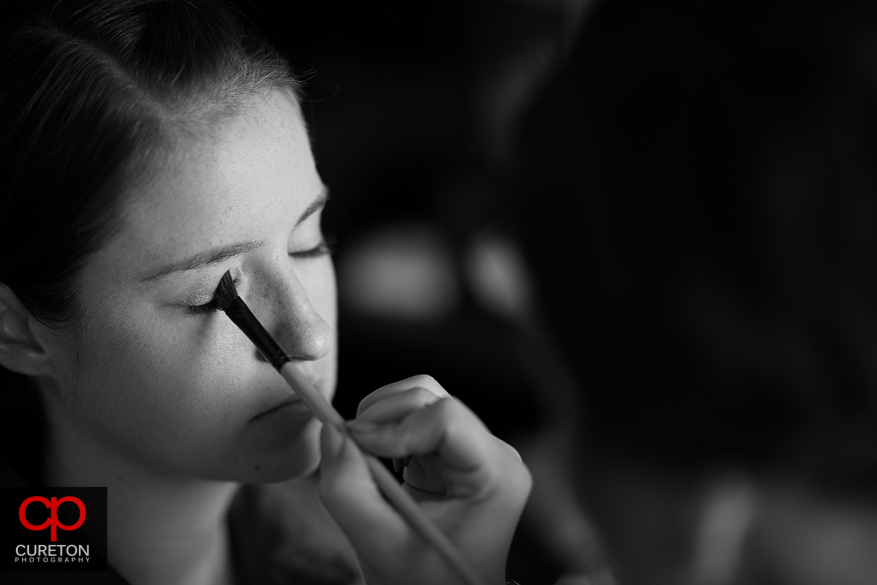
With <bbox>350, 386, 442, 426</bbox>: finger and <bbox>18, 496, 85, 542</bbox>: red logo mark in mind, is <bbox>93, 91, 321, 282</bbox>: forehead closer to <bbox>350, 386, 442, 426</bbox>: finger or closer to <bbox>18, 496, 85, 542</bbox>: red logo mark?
<bbox>350, 386, 442, 426</bbox>: finger

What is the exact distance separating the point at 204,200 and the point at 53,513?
1.03 ft

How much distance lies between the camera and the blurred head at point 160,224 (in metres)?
0.45

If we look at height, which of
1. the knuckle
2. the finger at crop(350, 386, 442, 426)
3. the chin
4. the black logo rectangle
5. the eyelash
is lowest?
the black logo rectangle

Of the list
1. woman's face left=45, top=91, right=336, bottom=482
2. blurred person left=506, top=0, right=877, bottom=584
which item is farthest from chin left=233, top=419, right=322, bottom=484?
blurred person left=506, top=0, right=877, bottom=584

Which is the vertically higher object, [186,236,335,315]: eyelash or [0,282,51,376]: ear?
[186,236,335,315]: eyelash

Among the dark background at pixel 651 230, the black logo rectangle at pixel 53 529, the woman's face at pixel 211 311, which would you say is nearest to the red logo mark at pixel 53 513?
the black logo rectangle at pixel 53 529

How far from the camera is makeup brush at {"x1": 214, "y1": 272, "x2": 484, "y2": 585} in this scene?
38 cm

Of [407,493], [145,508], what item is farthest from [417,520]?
[145,508]

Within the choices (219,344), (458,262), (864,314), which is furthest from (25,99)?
(864,314)

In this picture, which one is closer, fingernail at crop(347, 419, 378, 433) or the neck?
fingernail at crop(347, 419, 378, 433)

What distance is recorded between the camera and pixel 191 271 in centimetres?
44

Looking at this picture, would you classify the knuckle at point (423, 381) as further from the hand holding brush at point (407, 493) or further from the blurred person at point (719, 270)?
the blurred person at point (719, 270)

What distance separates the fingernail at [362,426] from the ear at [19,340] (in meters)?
0.26

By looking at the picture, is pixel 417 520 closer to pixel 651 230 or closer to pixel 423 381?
pixel 423 381
